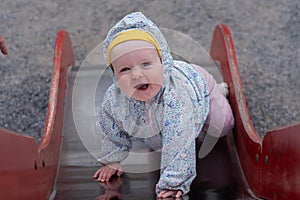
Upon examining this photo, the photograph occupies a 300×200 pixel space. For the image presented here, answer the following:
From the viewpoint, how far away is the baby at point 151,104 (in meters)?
1.66

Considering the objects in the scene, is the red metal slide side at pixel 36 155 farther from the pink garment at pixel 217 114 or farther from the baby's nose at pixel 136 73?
the pink garment at pixel 217 114

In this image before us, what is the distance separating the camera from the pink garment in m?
2.04

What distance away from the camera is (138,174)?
1.94m

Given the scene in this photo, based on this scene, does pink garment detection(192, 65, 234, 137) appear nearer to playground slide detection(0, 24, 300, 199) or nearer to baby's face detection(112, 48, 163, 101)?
playground slide detection(0, 24, 300, 199)

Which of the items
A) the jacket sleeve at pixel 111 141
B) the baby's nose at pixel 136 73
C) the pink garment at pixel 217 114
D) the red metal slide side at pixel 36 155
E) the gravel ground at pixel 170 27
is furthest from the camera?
the gravel ground at pixel 170 27

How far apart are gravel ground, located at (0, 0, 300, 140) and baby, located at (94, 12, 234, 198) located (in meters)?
0.90

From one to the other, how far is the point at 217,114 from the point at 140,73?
505 mm

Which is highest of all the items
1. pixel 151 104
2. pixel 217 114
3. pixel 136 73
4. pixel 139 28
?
pixel 139 28

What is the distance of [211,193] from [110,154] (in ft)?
1.22

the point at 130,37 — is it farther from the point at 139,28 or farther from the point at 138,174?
the point at 138,174

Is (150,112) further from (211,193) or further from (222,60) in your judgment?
(222,60)

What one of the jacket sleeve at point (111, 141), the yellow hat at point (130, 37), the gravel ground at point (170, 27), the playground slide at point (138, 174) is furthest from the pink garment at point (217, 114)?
the gravel ground at point (170, 27)

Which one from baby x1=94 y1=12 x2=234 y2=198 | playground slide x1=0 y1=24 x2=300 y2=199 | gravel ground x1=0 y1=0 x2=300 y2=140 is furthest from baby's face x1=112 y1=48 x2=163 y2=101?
→ gravel ground x1=0 y1=0 x2=300 y2=140

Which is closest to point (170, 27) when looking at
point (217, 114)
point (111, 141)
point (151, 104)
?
point (217, 114)
